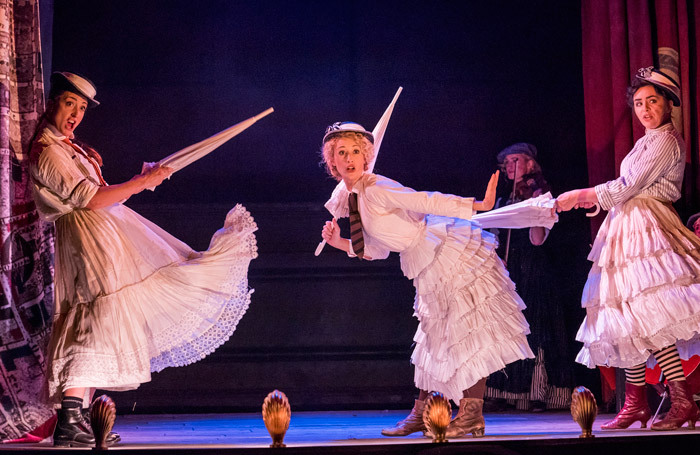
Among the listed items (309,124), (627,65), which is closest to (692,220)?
(627,65)

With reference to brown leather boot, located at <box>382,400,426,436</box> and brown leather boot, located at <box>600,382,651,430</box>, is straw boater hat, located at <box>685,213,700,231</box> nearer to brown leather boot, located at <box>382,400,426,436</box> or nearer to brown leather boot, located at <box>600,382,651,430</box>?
brown leather boot, located at <box>600,382,651,430</box>

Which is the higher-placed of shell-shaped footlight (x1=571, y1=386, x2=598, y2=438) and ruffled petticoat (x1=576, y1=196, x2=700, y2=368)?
ruffled petticoat (x1=576, y1=196, x2=700, y2=368)

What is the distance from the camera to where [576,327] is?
5.18m

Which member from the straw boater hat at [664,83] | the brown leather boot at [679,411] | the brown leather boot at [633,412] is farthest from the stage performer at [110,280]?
the straw boater hat at [664,83]

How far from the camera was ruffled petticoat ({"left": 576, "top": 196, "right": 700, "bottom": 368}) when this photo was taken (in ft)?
11.6

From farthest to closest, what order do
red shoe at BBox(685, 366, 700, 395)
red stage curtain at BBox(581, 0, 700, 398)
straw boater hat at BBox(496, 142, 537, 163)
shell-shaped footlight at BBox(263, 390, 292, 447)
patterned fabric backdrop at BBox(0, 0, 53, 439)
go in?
straw boater hat at BBox(496, 142, 537, 163) → red stage curtain at BBox(581, 0, 700, 398) → red shoe at BBox(685, 366, 700, 395) → patterned fabric backdrop at BBox(0, 0, 53, 439) → shell-shaped footlight at BBox(263, 390, 292, 447)

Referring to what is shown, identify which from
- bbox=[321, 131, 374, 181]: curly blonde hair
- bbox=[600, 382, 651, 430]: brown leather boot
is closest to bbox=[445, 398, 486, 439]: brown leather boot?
bbox=[600, 382, 651, 430]: brown leather boot

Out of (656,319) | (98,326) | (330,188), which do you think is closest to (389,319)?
(330,188)

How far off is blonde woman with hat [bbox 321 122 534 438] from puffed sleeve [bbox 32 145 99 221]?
3.86 feet

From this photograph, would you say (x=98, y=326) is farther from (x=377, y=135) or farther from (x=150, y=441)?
(x=377, y=135)

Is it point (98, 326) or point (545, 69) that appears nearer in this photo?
point (98, 326)

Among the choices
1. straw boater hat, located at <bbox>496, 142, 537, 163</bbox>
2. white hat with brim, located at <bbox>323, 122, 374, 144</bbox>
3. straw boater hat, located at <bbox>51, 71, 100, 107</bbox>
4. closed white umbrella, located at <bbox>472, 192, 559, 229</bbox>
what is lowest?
closed white umbrella, located at <bbox>472, 192, 559, 229</bbox>

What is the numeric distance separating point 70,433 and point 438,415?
5.02 feet

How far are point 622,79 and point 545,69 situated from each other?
0.78 m
